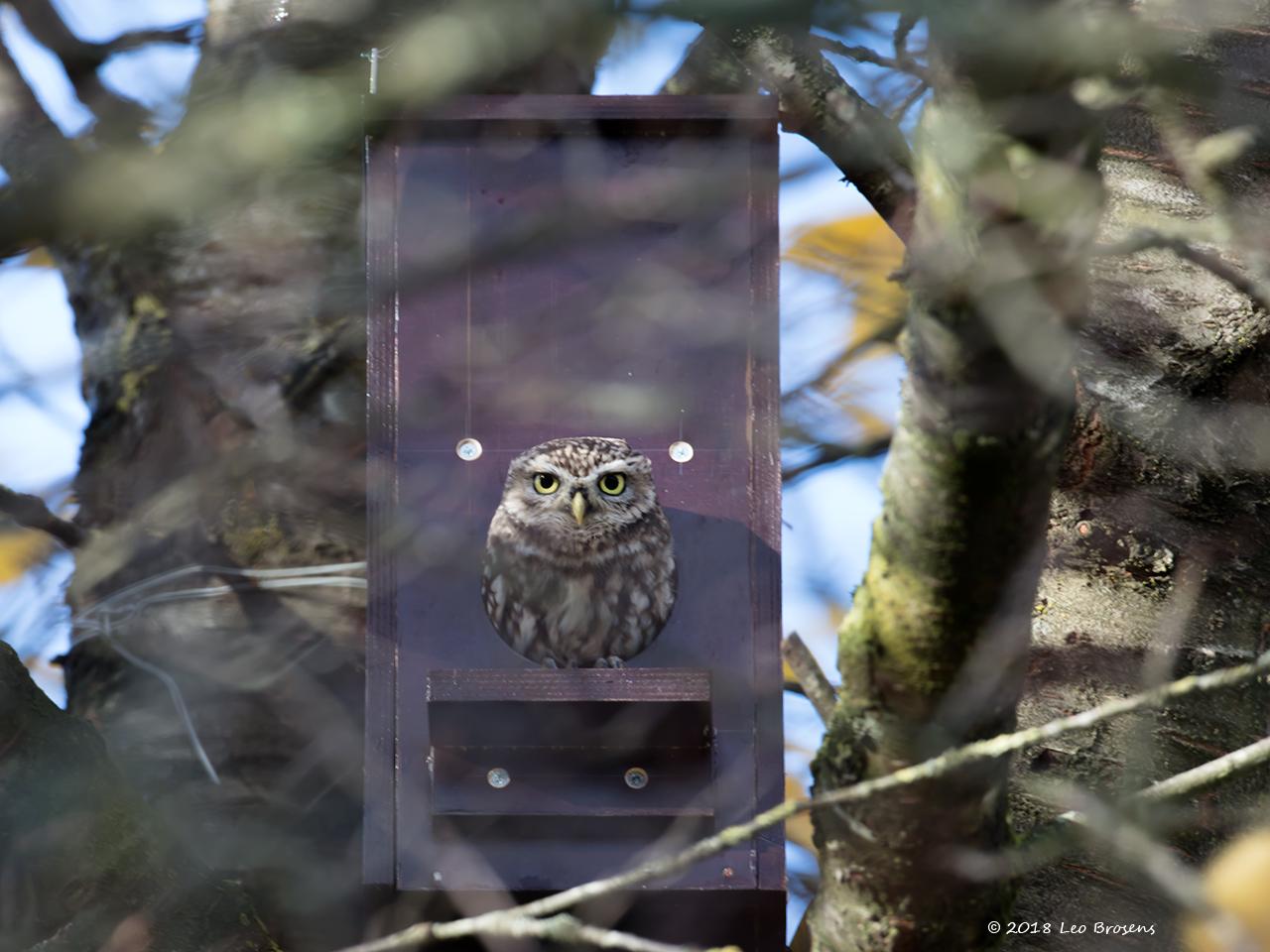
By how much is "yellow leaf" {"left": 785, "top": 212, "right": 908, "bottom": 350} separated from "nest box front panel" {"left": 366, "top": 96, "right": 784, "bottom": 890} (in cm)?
82

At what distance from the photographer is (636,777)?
2.91 meters

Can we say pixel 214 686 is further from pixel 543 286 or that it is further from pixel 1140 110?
pixel 1140 110

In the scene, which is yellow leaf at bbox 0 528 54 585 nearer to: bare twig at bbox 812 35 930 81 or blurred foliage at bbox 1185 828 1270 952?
bare twig at bbox 812 35 930 81

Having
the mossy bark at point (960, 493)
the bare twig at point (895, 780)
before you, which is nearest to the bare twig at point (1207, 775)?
the bare twig at point (895, 780)

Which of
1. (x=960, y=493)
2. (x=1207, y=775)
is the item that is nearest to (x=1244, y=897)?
(x=1207, y=775)

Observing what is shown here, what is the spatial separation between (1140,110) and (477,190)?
1424mm

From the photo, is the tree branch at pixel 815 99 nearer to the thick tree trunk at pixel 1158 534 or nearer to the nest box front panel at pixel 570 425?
the nest box front panel at pixel 570 425

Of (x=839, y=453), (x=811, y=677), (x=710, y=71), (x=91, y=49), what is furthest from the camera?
(x=839, y=453)

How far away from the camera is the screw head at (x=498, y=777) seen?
2893 millimetres

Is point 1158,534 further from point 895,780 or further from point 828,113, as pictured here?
point 895,780

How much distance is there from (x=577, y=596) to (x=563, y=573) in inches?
2.2

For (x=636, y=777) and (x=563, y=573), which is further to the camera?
(x=563, y=573)

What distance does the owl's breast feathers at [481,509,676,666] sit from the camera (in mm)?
3160

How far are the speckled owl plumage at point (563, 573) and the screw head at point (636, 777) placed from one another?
29cm
